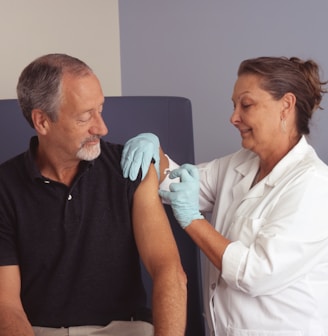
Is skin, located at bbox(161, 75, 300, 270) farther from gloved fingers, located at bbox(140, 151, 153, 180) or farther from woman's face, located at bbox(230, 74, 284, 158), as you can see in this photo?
gloved fingers, located at bbox(140, 151, 153, 180)

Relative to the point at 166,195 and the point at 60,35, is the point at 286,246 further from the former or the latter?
the point at 60,35

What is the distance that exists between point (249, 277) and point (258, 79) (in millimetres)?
583

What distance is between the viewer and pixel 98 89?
5.40ft

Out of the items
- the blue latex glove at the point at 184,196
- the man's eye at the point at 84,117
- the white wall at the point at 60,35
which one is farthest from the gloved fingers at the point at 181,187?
the white wall at the point at 60,35

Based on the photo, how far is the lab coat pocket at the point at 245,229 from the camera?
1.75m

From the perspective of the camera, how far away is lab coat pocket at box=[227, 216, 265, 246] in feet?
5.74

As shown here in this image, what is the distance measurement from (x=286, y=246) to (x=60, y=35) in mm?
1518

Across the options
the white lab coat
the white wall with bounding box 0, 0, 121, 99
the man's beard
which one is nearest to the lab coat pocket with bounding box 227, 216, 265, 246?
the white lab coat

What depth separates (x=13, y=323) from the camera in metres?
1.57

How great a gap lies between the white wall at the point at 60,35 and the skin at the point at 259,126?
1.02m

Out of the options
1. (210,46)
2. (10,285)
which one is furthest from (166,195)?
(210,46)

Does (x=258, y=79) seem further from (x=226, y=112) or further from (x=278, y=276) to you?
(x=226, y=112)

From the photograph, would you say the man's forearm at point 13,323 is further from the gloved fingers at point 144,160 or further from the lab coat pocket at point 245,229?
the lab coat pocket at point 245,229

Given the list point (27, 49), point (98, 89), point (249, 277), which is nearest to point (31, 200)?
point (98, 89)
